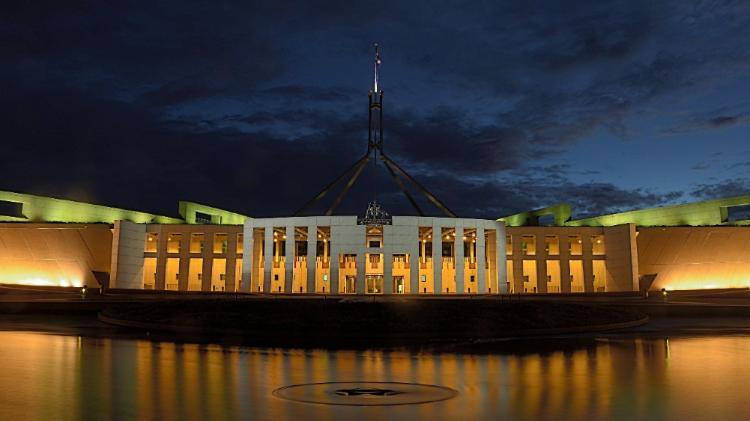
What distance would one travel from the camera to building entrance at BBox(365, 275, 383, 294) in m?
55.4

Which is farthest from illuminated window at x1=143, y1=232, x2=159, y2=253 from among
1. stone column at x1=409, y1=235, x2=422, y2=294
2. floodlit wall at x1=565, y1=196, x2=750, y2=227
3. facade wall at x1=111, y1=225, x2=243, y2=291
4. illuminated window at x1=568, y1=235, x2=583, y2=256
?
floodlit wall at x1=565, y1=196, x2=750, y2=227

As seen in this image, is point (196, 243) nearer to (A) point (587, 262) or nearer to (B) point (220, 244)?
(B) point (220, 244)

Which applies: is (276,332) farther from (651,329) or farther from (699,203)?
(699,203)

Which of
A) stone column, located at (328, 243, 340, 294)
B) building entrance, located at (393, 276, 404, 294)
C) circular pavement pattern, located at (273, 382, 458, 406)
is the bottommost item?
circular pavement pattern, located at (273, 382, 458, 406)

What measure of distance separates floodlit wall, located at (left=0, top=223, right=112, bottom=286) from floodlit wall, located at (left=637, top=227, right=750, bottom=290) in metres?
53.7

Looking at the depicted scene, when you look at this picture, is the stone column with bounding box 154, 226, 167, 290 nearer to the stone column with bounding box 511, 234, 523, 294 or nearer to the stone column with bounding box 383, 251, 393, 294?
the stone column with bounding box 383, 251, 393, 294

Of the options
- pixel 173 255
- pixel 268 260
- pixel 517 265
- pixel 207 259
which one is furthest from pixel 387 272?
pixel 173 255

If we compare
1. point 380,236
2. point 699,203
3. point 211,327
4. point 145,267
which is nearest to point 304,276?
point 380,236

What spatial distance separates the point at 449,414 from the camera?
8.41 meters

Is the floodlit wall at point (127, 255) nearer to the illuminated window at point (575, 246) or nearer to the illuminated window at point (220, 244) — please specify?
the illuminated window at point (220, 244)

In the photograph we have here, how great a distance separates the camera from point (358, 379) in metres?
11.7

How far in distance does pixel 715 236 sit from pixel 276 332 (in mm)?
52004

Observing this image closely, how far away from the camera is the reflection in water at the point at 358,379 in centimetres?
850

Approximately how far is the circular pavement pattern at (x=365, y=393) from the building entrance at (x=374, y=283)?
44.3 meters
